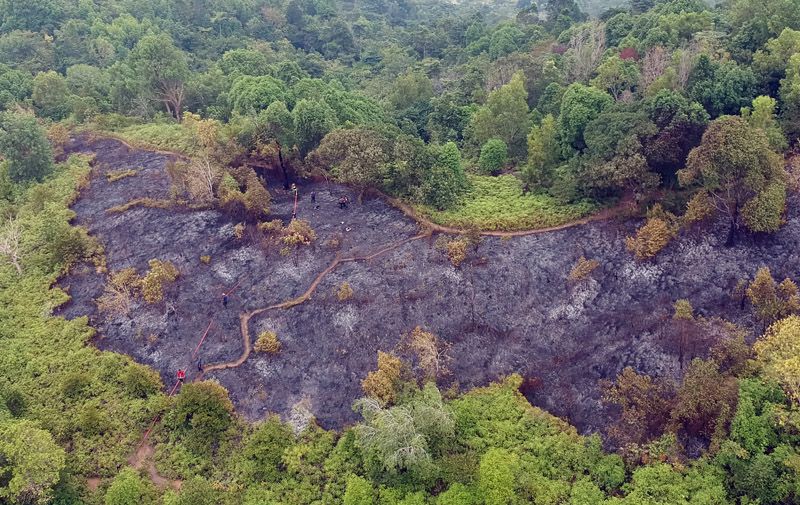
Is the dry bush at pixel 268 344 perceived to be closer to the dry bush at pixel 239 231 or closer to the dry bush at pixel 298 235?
the dry bush at pixel 298 235

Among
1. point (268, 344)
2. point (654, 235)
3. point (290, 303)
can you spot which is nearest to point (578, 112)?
point (654, 235)

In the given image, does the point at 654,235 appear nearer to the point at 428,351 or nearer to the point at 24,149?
the point at 428,351

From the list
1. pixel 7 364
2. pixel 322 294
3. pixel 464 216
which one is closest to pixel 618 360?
pixel 464 216

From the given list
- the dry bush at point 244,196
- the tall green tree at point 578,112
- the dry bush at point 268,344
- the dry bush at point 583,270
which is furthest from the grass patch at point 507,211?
the dry bush at point 268,344

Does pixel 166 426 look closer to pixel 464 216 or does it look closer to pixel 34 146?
pixel 464 216

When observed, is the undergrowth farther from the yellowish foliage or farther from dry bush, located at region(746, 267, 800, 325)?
dry bush, located at region(746, 267, 800, 325)

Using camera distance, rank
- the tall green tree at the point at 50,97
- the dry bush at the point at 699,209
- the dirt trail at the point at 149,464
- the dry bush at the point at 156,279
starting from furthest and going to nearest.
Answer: the tall green tree at the point at 50,97 < the dry bush at the point at 156,279 < the dry bush at the point at 699,209 < the dirt trail at the point at 149,464

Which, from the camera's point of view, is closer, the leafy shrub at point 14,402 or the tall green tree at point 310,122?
the leafy shrub at point 14,402

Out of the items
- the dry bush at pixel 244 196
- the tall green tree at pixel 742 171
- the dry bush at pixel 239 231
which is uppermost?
the tall green tree at pixel 742 171
